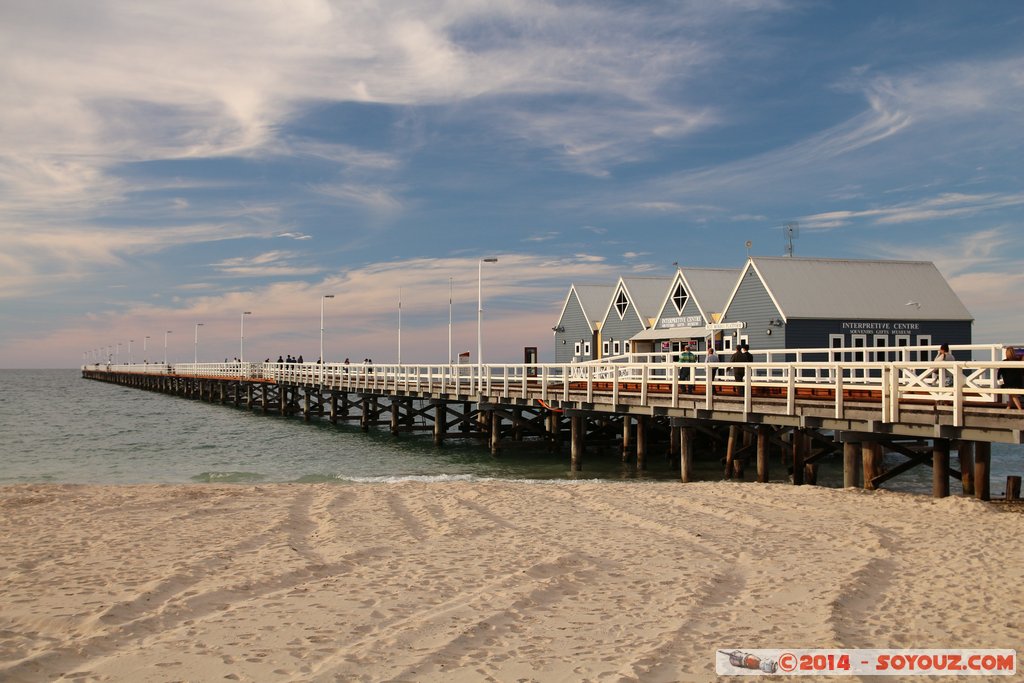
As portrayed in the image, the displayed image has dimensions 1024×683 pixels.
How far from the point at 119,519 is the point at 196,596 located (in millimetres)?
4951

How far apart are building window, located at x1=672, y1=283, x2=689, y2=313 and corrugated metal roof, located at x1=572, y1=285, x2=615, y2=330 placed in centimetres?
950

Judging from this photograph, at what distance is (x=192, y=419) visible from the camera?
162 ft

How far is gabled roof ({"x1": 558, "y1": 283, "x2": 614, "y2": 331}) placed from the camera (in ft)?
161

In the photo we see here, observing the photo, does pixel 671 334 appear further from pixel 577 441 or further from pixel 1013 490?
pixel 1013 490

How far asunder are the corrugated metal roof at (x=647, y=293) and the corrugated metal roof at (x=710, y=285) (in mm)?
3539

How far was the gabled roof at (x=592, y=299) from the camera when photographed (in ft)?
161

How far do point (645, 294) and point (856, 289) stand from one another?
484 inches

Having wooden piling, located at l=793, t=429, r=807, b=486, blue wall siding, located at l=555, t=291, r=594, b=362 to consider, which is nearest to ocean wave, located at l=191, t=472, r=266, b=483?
wooden piling, located at l=793, t=429, r=807, b=486

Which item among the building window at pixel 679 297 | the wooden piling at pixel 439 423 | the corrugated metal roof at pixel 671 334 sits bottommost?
the wooden piling at pixel 439 423

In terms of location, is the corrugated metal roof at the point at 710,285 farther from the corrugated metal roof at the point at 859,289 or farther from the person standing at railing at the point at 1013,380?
the person standing at railing at the point at 1013,380

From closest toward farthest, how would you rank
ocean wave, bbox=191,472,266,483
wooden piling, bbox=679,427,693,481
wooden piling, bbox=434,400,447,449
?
1. wooden piling, bbox=679,427,693,481
2. ocean wave, bbox=191,472,266,483
3. wooden piling, bbox=434,400,447,449

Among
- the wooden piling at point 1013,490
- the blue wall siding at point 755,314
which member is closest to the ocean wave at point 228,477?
the wooden piling at point 1013,490

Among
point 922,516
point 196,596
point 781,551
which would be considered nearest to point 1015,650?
point 781,551

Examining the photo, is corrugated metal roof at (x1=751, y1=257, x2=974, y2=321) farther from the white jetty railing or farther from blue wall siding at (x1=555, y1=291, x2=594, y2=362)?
blue wall siding at (x1=555, y1=291, x2=594, y2=362)
